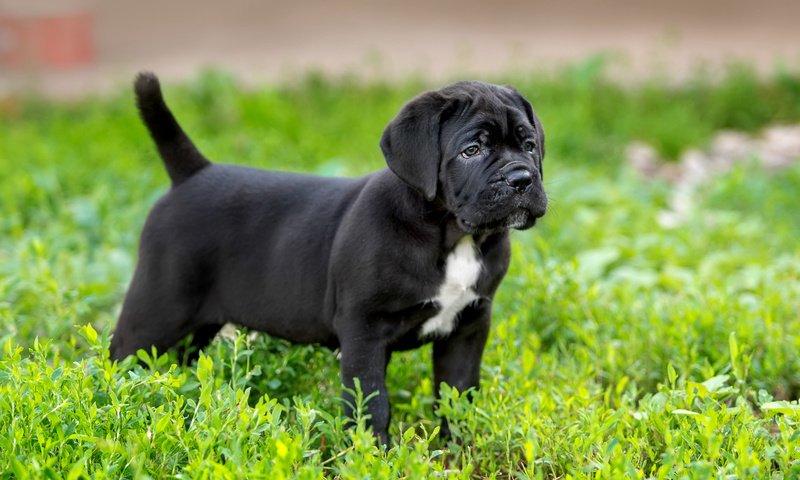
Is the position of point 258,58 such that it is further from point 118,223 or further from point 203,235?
point 203,235

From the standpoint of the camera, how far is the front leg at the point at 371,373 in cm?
367

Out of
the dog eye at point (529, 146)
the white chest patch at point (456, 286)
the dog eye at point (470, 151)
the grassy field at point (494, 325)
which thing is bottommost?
the grassy field at point (494, 325)

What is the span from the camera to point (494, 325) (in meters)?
4.93

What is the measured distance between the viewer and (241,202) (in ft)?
13.7

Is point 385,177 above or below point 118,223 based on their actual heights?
above

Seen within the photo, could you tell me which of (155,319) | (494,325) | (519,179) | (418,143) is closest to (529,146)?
(519,179)

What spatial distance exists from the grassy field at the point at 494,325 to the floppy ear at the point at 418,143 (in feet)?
2.52

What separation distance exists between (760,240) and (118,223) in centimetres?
404

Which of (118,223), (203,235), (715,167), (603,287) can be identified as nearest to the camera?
(203,235)

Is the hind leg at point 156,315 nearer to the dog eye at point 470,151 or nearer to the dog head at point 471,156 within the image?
the dog head at point 471,156

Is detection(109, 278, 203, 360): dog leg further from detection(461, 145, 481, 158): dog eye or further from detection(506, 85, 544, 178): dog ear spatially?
detection(506, 85, 544, 178): dog ear

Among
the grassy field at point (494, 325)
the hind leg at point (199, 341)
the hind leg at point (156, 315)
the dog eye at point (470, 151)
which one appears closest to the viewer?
the grassy field at point (494, 325)

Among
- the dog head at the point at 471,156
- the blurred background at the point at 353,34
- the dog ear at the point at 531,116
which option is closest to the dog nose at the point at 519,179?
the dog head at the point at 471,156

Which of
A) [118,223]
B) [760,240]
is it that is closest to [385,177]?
[118,223]
